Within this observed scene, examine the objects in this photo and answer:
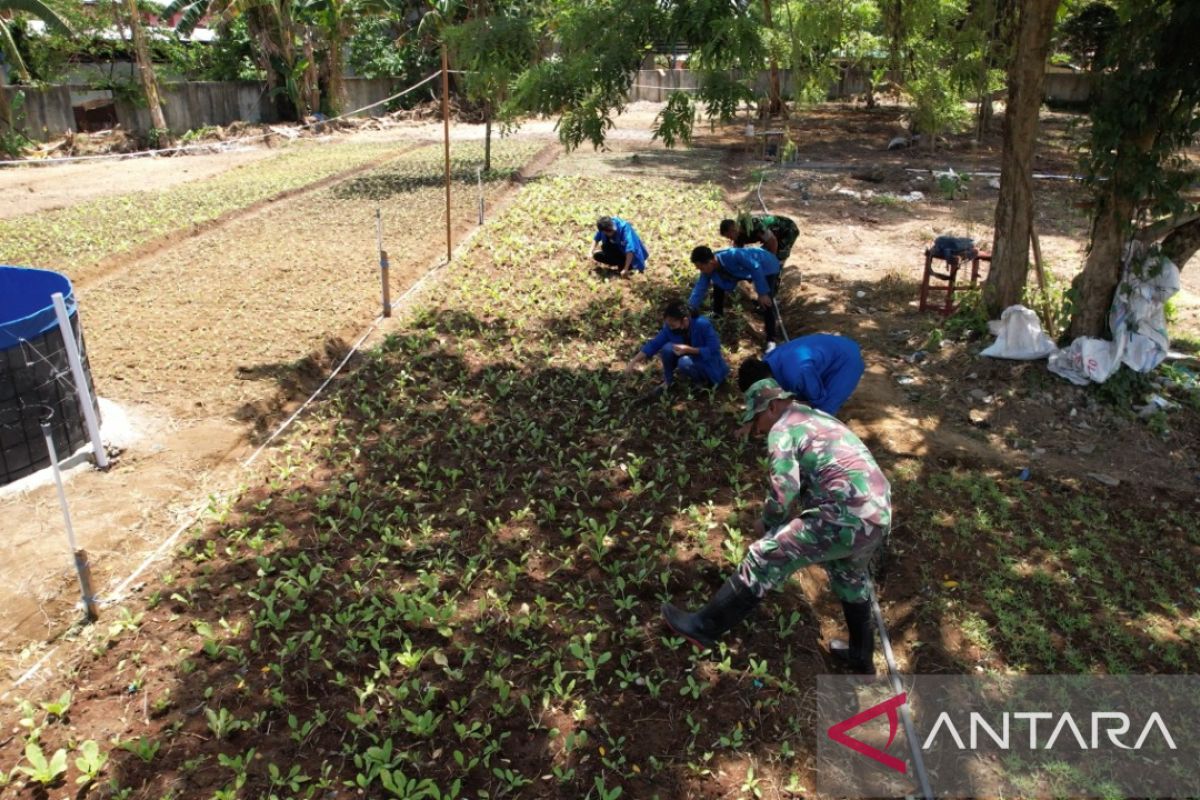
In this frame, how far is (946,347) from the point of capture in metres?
8.22

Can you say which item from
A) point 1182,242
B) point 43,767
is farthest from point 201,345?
point 1182,242

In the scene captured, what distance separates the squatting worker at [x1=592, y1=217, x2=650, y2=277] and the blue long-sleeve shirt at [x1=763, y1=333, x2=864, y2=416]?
5000mm

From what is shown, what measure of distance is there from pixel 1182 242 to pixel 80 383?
8.75 metres

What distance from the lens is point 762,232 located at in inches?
353

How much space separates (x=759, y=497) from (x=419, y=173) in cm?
1546

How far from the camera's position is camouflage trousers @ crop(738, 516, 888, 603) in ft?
12.7

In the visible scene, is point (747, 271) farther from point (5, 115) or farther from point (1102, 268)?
point (5, 115)

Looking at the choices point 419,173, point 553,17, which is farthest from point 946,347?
point 419,173

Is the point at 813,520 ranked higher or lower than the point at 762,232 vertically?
lower

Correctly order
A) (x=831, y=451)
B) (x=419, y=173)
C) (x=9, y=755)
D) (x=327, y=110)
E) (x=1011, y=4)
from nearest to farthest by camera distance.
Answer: (x=9, y=755)
(x=831, y=451)
(x=1011, y=4)
(x=419, y=173)
(x=327, y=110)

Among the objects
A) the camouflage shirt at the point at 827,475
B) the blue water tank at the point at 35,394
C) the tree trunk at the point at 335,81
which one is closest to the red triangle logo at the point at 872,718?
the camouflage shirt at the point at 827,475

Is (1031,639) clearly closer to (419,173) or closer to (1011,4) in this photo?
(1011,4)

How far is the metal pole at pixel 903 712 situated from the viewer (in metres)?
3.53

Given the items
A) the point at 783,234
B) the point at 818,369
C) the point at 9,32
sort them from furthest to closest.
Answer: the point at 9,32, the point at 783,234, the point at 818,369
